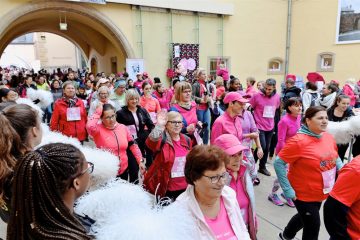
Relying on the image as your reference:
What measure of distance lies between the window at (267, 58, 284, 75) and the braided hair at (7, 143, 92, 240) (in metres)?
17.2

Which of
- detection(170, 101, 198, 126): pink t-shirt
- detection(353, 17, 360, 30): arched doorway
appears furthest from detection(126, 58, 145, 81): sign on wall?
detection(353, 17, 360, 30): arched doorway

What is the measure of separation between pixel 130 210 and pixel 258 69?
1654cm

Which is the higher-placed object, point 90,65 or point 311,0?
point 311,0

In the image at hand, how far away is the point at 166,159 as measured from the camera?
2.98 m

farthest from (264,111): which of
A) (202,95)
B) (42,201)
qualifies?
(42,201)

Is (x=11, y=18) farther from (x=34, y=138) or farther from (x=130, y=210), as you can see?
(x=130, y=210)

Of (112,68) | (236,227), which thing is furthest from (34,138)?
(112,68)

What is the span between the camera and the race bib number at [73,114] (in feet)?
15.7

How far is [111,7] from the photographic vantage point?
1237cm

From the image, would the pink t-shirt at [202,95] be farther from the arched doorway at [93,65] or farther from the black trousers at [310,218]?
the arched doorway at [93,65]

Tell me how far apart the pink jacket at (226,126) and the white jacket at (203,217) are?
1.80 metres

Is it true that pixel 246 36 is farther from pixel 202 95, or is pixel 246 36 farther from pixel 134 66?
pixel 202 95

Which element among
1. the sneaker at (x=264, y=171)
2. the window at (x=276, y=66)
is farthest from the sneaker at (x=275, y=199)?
the window at (x=276, y=66)

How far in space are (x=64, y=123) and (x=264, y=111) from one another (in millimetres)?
3577
